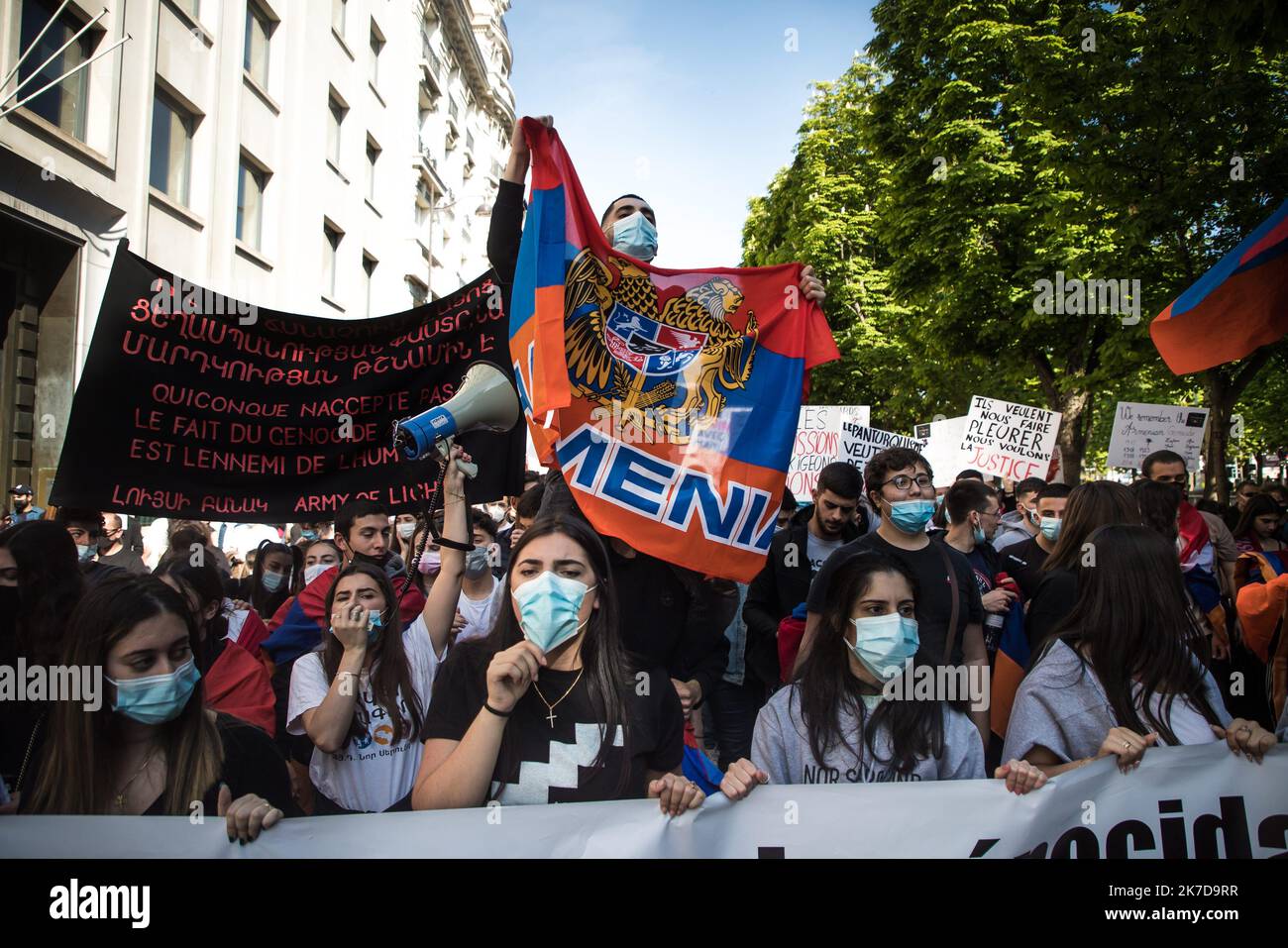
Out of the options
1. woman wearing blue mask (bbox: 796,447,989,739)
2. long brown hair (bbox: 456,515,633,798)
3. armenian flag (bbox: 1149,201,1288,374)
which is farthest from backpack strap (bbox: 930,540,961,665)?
armenian flag (bbox: 1149,201,1288,374)

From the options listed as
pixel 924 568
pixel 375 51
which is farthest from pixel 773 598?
pixel 375 51

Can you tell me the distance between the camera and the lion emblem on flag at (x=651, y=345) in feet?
12.0

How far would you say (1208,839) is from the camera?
2.67m

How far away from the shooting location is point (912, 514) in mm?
3912

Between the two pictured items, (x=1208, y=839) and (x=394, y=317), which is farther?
(x=394, y=317)

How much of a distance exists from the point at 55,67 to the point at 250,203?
5029 mm

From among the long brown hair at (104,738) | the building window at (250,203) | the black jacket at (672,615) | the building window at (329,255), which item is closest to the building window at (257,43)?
the building window at (250,203)

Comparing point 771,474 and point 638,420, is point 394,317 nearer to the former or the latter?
point 638,420

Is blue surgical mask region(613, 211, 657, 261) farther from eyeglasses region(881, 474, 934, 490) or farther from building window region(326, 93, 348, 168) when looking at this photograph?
building window region(326, 93, 348, 168)

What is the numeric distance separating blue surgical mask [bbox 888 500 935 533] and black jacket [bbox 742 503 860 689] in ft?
2.52

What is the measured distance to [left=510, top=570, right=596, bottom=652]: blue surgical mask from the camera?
105 inches

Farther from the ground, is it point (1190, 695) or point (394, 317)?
point (394, 317)
